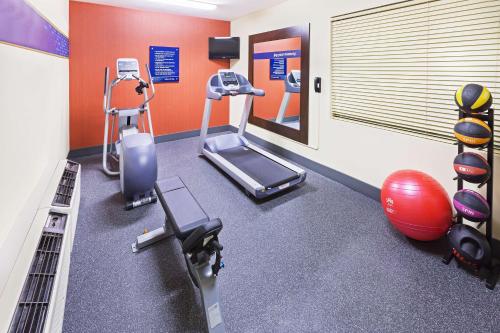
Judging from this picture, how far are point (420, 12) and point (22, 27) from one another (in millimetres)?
3217

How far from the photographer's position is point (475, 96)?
1.85m

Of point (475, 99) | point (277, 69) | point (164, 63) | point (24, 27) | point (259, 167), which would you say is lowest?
point (259, 167)

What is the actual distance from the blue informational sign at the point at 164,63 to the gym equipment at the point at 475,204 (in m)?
4.73

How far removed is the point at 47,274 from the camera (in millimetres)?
1504

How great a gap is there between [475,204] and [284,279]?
1.44 m

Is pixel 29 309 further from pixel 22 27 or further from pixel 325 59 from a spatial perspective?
pixel 325 59

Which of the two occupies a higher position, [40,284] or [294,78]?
[294,78]

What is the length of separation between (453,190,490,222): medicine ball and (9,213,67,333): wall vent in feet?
8.47

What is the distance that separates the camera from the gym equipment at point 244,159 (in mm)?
3291

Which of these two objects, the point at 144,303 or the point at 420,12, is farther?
the point at 420,12

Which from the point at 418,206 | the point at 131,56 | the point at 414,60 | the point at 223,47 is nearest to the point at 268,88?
the point at 223,47

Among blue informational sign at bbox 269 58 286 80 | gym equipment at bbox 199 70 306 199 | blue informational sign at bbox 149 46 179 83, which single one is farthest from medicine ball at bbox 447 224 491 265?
blue informational sign at bbox 149 46 179 83

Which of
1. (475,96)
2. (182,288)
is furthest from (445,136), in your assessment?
(182,288)

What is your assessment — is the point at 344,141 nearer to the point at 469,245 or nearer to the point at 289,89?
the point at 289,89
